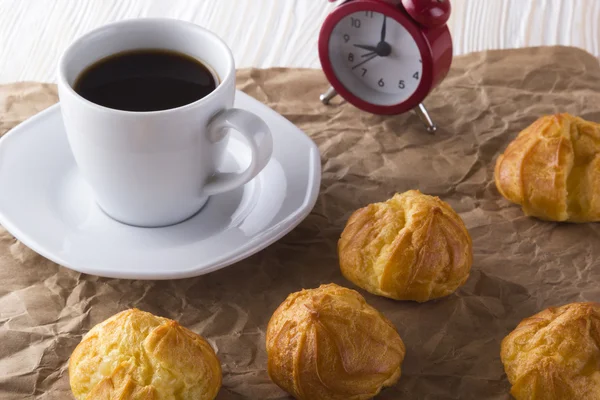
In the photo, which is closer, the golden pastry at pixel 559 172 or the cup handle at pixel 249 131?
the cup handle at pixel 249 131

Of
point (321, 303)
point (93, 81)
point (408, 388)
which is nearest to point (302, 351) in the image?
point (321, 303)

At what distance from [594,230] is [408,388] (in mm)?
565

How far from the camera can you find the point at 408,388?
1418 mm

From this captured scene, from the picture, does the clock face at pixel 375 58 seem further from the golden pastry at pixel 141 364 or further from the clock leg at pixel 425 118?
the golden pastry at pixel 141 364

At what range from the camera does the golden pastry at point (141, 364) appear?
4.17ft

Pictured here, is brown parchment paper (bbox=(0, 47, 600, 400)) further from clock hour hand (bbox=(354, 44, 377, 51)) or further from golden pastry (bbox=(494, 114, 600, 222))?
clock hour hand (bbox=(354, 44, 377, 51))

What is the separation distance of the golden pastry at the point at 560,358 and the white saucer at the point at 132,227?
1.53 ft

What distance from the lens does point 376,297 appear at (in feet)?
5.15

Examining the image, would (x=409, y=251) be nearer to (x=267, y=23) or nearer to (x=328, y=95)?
(x=328, y=95)

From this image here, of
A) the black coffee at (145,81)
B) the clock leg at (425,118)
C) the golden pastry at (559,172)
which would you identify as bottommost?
the clock leg at (425,118)

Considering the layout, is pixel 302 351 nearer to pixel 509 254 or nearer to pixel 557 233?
pixel 509 254

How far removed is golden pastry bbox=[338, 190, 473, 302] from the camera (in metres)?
1.51

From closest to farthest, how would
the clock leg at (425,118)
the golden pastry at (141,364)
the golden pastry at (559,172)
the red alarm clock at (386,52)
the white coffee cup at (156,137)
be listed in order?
1. the golden pastry at (141,364)
2. the white coffee cup at (156,137)
3. the golden pastry at (559,172)
4. the red alarm clock at (386,52)
5. the clock leg at (425,118)

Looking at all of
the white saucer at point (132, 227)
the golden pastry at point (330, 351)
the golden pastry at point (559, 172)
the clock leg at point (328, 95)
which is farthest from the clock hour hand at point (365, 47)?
the golden pastry at point (330, 351)
